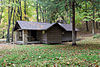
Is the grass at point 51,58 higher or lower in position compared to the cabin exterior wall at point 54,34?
lower

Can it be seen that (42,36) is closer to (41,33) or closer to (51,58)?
(41,33)

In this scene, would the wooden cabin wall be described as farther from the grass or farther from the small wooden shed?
the grass

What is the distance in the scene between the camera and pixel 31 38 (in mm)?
21406

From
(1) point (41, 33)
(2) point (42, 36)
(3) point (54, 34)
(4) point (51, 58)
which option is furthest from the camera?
A: (1) point (41, 33)

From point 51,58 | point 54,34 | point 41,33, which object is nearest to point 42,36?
point 41,33

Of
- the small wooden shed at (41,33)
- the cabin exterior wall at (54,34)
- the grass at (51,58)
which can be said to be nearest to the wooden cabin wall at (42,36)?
the small wooden shed at (41,33)

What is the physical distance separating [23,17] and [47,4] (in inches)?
664

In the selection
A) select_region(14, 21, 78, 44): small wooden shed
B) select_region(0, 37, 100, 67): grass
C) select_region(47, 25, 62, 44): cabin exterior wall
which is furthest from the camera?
select_region(47, 25, 62, 44): cabin exterior wall

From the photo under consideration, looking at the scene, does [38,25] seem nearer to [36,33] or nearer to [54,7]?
[36,33]

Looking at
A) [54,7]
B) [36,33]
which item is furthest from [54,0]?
[36,33]

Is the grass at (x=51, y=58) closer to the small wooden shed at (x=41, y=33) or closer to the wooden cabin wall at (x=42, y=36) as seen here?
the small wooden shed at (x=41, y=33)

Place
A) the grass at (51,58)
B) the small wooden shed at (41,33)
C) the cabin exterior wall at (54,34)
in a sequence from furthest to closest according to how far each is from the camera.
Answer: the cabin exterior wall at (54,34) → the small wooden shed at (41,33) → the grass at (51,58)

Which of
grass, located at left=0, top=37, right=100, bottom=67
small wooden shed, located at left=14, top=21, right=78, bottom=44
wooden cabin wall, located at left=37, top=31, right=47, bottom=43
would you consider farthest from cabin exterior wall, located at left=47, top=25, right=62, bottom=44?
grass, located at left=0, top=37, right=100, bottom=67

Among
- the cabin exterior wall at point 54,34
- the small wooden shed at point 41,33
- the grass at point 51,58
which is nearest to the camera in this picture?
the grass at point 51,58
